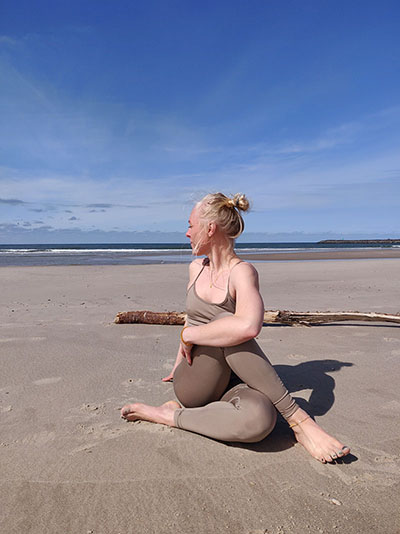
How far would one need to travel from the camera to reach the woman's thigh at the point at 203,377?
268cm

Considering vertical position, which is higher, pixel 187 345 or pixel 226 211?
pixel 226 211

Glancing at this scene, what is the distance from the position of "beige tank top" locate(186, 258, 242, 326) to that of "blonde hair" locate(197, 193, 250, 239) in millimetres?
283

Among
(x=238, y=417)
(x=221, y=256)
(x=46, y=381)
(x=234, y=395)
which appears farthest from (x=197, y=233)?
(x=46, y=381)

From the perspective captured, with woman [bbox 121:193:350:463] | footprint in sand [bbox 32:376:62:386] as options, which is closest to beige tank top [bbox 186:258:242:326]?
woman [bbox 121:193:350:463]

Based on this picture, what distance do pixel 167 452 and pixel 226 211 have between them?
160 cm

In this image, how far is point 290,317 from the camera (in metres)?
5.91

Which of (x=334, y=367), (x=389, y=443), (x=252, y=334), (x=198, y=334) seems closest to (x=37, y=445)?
(x=198, y=334)

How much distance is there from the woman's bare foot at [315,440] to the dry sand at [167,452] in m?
0.07

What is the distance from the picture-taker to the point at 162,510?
198cm

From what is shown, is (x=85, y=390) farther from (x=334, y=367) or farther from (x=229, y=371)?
(x=334, y=367)

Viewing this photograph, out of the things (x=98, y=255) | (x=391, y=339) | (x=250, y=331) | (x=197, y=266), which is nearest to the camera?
(x=250, y=331)

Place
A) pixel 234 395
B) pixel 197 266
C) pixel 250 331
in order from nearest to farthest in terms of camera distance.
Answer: pixel 250 331, pixel 234 395, pixel 197 266

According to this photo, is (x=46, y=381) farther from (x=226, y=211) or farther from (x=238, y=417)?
(x=226, y=211)

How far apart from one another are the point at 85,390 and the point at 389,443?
2.46 metres
